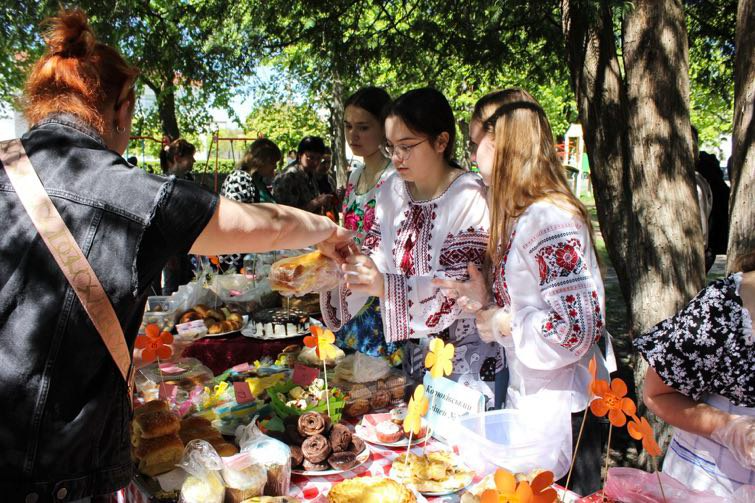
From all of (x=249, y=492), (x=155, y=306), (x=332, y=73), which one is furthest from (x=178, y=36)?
(x=249, y=492)

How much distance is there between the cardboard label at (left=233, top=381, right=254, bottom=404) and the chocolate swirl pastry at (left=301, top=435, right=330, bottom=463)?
18.5 inches

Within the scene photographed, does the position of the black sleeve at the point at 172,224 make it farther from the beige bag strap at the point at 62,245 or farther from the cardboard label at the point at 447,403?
the cardboard label at the point at 447,403

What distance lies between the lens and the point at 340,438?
190 centimetres

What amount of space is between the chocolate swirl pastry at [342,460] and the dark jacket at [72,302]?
67 cm

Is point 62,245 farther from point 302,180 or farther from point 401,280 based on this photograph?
point 302,180

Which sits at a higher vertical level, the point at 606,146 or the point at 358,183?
the point at 606,146

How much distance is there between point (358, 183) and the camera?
3498mm

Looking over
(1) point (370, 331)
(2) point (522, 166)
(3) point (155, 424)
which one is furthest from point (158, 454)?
(2) point (522, 166)

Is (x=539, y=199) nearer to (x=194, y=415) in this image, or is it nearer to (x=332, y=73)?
(x=194, y=415)

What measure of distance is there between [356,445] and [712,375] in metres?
1.07

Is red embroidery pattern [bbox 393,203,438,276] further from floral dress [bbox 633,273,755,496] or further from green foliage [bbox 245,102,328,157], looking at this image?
green foliage [bbox 245,102,328,157]

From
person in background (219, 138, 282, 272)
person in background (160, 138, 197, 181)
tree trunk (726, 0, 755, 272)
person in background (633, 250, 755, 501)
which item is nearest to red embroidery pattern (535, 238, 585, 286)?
person in background (633, 250, 755, 501)

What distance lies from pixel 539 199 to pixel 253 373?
1.49 meters

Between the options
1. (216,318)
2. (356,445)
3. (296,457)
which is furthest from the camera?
(216,318)
